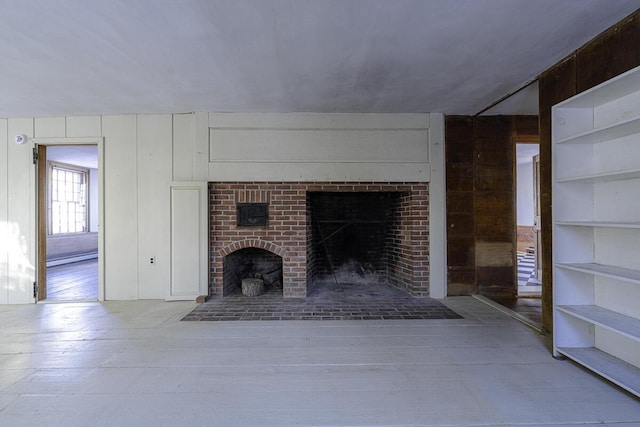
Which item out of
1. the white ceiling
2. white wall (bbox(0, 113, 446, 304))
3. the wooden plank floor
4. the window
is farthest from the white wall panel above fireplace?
the window

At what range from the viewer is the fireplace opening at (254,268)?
4176mm

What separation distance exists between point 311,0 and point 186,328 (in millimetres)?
2874

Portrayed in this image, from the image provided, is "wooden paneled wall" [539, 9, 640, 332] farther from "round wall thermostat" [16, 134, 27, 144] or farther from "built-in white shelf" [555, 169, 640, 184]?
"round wall thermostat" [16, 134, 27, 144]

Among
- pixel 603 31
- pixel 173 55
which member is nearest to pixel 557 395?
pixel 603 31

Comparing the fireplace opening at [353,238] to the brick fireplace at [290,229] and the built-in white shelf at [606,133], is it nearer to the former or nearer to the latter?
the brick fireplace at [290,229]

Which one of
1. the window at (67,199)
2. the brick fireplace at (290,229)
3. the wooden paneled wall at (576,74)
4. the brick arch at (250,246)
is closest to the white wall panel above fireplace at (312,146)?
the brick fireplace at (290,229)

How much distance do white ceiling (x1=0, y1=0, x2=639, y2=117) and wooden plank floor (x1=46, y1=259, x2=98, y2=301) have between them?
94.0 inches

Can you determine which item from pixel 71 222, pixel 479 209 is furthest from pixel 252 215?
pixel 71 222

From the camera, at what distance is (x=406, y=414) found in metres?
1.65

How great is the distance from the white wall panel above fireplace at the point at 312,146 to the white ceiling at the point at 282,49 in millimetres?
345

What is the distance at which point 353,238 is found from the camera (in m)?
4.57

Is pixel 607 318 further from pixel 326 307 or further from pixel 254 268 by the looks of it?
pixel 254 268

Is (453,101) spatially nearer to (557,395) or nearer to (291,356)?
(557,395)

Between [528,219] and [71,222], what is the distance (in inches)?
473
